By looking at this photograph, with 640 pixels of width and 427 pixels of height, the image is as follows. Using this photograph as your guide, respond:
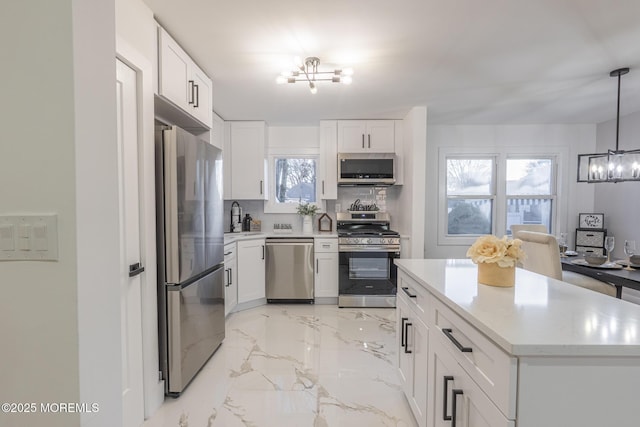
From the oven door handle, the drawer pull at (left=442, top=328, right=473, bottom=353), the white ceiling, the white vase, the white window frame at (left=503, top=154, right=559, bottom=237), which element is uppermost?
the white ceiling

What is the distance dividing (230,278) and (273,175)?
5.46ft

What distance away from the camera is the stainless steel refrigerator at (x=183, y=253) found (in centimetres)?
180

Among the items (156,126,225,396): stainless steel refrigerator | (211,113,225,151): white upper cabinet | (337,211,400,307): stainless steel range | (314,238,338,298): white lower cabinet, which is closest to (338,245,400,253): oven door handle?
(337,211,400,307): stainless steel range

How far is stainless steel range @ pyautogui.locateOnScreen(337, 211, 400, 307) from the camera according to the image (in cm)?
362

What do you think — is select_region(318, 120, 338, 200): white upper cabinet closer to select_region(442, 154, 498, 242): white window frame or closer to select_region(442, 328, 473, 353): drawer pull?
select_region(442, 154, 498, 242): white window frame

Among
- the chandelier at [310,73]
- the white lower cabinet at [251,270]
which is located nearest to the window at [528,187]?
the chandelier at [310,73]

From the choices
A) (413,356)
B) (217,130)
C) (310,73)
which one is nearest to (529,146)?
(310,73)

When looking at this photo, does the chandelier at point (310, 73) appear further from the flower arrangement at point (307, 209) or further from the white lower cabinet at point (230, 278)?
the flower arrangement at point (307, 209)

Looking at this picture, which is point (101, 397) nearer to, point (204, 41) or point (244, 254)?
point (204, 41)

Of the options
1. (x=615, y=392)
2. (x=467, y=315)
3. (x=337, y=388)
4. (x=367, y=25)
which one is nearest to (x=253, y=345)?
(x=337, y=388)

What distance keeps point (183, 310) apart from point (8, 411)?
1139 mm

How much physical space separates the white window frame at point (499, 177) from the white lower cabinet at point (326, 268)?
5.70 feet

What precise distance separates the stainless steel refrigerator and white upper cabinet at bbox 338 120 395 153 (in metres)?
2.13

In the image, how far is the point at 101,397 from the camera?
0.84m
